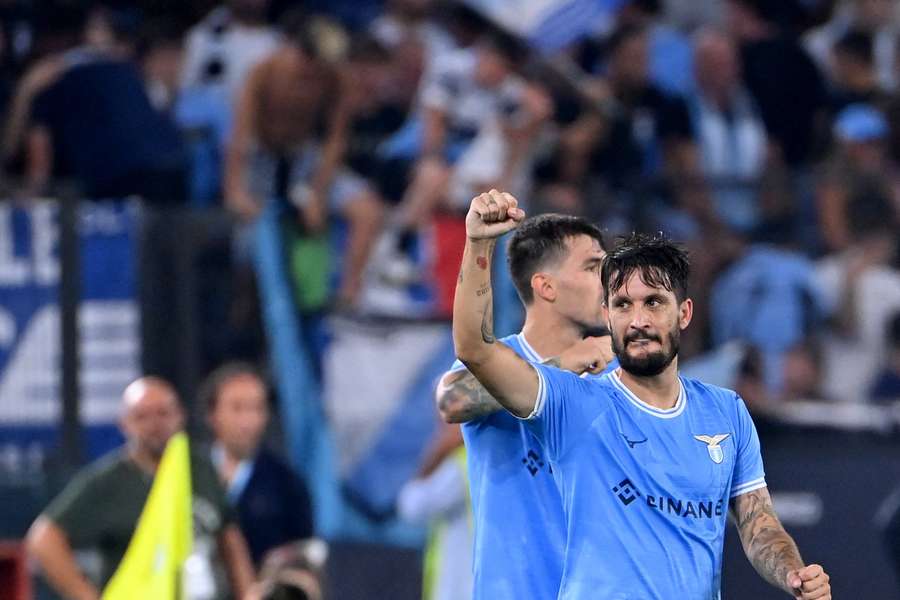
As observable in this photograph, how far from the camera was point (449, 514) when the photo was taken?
6.95 meters

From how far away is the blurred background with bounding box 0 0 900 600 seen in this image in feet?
29.0

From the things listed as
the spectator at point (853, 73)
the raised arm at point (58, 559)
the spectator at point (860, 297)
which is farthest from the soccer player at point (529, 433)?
the spectator at point (853, 73)

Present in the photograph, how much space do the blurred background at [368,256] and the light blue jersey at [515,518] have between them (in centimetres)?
374

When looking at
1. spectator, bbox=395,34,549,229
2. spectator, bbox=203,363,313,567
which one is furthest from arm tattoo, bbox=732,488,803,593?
spectator, bbox=395,34,549,229

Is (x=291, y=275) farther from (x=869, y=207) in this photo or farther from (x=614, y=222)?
(x=869, y=207)

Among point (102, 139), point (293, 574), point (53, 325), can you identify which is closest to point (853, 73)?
point (102, 139)

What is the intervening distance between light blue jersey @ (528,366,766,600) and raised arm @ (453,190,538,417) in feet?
0.20

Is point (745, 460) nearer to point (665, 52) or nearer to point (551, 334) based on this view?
point (551, 334)

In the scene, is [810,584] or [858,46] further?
[858,46]

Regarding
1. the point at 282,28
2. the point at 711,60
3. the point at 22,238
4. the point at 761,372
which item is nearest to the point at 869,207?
the point at 761,372

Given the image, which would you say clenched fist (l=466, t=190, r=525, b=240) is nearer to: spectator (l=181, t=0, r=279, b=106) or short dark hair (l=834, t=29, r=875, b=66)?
spectator (l=181, t=0, r=279, b=106)

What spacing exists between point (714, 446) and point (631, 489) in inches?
10.3

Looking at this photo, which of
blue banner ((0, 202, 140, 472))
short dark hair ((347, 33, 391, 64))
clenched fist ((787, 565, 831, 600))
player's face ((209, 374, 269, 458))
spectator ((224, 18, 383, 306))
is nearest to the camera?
clenched fist ((787, 565, 831, 600))

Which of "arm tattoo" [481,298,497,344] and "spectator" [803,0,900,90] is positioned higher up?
"spectator" [803,0,900,90]
